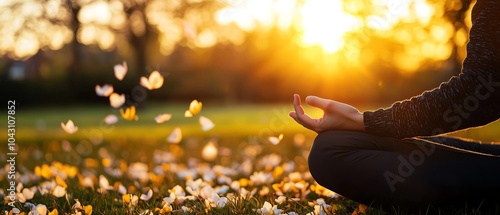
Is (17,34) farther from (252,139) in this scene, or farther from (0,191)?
(0,191)

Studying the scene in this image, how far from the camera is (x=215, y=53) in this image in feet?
97.0

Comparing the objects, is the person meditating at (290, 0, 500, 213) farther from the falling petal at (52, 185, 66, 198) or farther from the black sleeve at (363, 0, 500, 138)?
the falling petal at (52, 185, 66, 198)

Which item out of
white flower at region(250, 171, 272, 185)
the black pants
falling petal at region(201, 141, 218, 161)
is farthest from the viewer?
falling petal at region(201, 141, 218, 161)

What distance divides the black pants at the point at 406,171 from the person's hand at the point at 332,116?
0.03 metres

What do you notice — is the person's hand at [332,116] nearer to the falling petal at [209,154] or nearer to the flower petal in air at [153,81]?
the flower petal in air at [153,81]

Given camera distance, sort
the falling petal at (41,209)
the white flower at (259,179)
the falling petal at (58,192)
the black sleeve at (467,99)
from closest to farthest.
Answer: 1. the black sleeve at (467,99)
2. the falling petal at (41,209)
3. the falling petal at (58,192)
4. the white flower at (259,179)

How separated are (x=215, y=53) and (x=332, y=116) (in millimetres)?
27654

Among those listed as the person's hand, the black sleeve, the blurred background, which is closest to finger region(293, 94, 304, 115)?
the person's hand

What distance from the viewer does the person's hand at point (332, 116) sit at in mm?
2104

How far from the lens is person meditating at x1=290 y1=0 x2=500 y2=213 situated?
1946mm

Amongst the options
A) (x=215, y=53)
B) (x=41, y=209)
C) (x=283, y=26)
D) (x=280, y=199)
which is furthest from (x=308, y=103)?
(x=215, y=53)

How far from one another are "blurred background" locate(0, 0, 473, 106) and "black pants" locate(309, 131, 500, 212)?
693cm

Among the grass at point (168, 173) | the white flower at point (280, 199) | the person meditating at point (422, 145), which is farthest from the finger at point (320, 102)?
the white flower at point (280, 199)

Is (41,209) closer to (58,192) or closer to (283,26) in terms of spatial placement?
(58,192)
